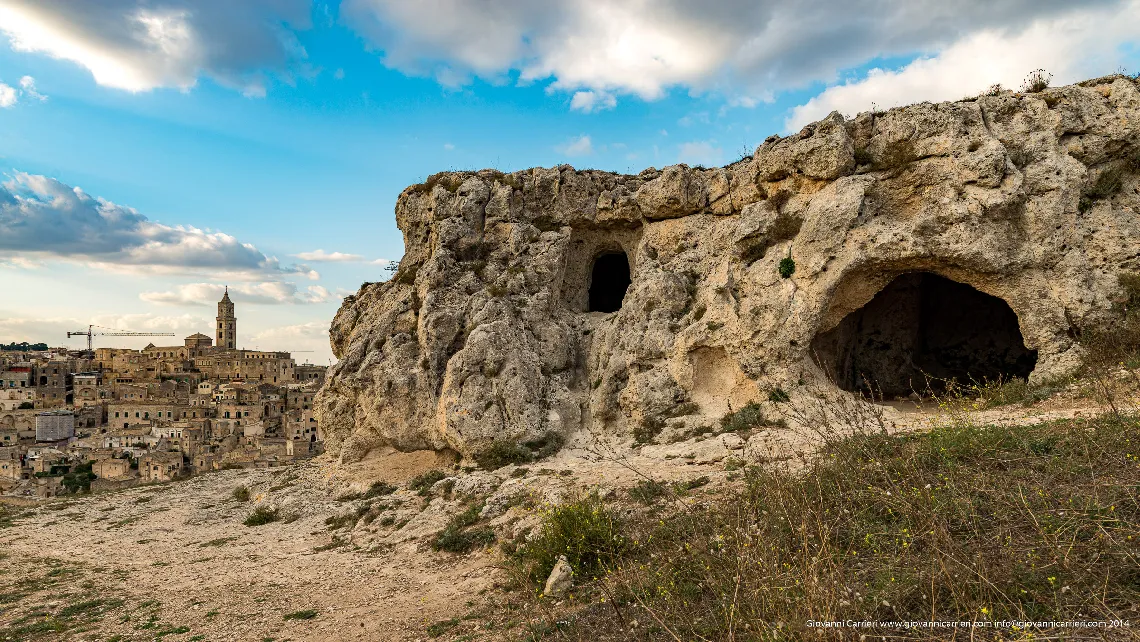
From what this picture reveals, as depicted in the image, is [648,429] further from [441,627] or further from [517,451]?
[441,627]

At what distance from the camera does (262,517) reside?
13609mm

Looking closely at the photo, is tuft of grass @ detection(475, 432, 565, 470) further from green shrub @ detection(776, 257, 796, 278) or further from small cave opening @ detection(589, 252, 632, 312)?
small cave opening @ detection(589, 252, 632, 312)

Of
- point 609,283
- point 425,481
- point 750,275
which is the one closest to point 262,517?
point 425,481

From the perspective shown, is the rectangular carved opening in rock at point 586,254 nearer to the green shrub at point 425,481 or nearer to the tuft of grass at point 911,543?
the green shrub at point 425,481

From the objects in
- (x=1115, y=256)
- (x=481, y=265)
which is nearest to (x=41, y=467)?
(x=481, y=265)

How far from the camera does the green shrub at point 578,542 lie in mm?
7047

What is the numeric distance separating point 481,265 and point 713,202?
7150 mm

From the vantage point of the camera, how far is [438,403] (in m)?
15.7

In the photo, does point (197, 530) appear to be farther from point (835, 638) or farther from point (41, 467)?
point (41, 467)

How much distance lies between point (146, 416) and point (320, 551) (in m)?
67.6

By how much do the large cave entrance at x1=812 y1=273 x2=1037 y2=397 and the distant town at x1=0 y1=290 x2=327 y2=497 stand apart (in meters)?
24.0

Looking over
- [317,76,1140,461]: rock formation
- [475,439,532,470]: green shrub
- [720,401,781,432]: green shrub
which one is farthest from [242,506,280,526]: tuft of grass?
[720,401,781,432]: green shrub

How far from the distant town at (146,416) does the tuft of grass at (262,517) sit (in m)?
11.8

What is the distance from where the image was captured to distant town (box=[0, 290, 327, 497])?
4347cm
